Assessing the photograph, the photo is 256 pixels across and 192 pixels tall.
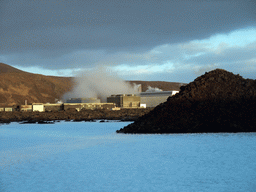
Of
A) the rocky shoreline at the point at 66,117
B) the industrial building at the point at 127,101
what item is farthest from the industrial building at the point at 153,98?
the rocky shoreline at the point at 66,117

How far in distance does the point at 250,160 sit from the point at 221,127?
1146 cm

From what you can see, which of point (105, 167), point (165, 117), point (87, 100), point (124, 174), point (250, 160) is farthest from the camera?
point (87, 100)

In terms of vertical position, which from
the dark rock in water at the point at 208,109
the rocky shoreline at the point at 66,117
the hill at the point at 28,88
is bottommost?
the rocky shoreline at the point at 66,117

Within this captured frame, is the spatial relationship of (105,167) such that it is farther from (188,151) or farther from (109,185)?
(188,151)

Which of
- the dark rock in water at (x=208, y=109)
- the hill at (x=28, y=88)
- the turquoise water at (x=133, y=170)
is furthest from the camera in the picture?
the hill at (x=28, y=88)

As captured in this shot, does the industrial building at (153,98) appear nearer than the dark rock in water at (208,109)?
No

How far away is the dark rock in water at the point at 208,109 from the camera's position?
21.7 m

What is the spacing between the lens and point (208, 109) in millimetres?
23188

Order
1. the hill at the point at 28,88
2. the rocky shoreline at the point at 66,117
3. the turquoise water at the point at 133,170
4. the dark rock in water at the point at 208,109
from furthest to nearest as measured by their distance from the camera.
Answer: the hill at the point at 28,88
the rocky shoreline at the point at 66,117
the dark rock in water at the point at 208,109
the turquoise water at the point at 133,170

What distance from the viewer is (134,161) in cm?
1042

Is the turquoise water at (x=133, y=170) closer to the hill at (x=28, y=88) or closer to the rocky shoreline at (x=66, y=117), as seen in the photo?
the rocky shoreline at (x=66, y=117)

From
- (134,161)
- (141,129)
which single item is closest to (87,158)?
(134,161)

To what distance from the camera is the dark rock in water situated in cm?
2167

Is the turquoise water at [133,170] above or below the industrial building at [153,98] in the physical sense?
below
